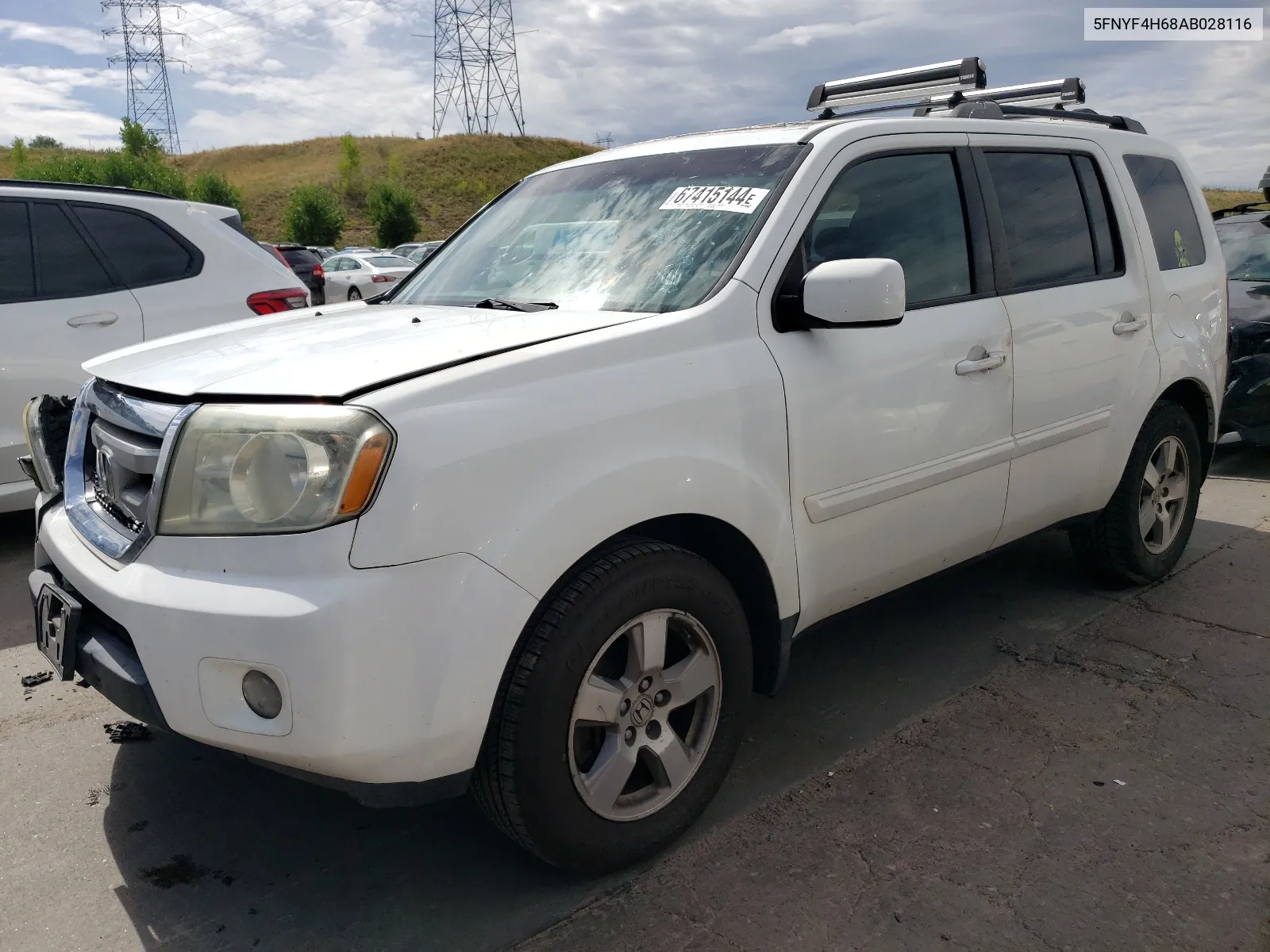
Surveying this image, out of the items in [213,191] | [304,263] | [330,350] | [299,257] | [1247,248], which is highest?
[213,191]

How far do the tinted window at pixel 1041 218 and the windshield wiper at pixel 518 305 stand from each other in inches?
63.8

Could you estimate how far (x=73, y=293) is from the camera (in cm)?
498

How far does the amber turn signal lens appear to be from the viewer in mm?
1937

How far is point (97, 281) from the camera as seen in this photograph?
5.06m

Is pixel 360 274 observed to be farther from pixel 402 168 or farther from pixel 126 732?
pixel 402 168

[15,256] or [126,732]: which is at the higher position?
[15,256]

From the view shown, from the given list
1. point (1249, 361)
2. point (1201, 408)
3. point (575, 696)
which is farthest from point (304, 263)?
point (575, 696)

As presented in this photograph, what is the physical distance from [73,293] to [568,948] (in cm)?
429

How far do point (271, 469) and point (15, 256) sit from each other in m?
3.84

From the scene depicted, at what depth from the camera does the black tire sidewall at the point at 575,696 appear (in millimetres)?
2141

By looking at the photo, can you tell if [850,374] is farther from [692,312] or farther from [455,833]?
[455,833]

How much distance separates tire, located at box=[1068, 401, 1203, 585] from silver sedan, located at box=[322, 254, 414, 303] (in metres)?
20.3

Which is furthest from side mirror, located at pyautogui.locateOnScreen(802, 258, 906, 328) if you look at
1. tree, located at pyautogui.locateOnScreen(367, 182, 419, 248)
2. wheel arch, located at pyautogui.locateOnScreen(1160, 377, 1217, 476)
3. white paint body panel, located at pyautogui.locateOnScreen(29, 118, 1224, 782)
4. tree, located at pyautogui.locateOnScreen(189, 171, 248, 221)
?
tree, located at pyautogui.locateOnScreen(189, 171, 248, 221)

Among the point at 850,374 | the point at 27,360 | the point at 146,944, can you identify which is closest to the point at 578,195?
the point at 850,374
